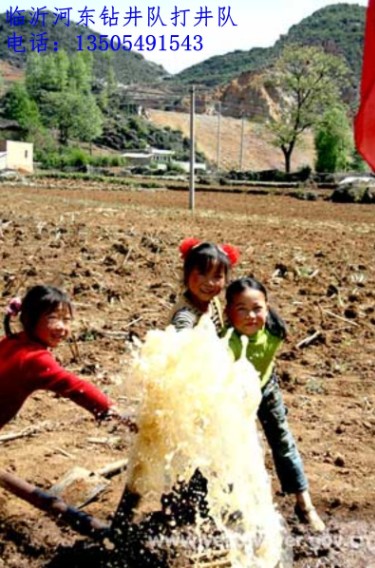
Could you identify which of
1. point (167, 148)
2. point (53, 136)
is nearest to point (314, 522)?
point (53, 136)

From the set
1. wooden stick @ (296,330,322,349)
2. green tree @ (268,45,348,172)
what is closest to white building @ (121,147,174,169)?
green tree @ (268,45,348,172)

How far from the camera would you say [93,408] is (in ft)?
10.5

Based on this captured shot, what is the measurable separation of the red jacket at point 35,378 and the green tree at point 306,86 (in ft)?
221

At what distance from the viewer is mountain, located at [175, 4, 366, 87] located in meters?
158

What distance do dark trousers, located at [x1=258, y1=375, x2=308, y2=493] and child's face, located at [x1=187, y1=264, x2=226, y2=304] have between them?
1.66 feet

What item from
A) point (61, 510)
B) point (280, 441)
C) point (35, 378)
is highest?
point (35, 378)

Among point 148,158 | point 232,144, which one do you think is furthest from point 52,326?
point 232,144

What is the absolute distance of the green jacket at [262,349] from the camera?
11.9 ft

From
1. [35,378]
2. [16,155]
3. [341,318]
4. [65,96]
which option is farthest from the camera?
[65,96]

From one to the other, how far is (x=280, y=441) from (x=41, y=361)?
45.9 inches

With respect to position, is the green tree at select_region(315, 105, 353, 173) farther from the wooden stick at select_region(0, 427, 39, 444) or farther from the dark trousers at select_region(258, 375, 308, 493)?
the dark trousers at select_region(258, 375, 308, 493)

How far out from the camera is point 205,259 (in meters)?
3.54

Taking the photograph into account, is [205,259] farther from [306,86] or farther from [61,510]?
[306,86]

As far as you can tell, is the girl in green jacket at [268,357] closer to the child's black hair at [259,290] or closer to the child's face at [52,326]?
the child's black hair at [259,290]
